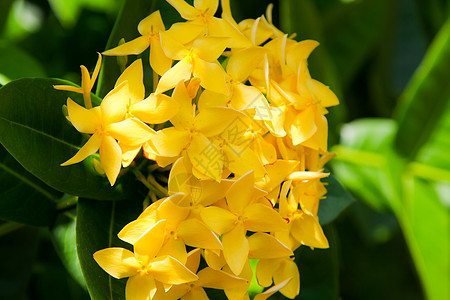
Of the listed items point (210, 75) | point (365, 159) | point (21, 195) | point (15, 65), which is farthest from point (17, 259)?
point (365, 159)

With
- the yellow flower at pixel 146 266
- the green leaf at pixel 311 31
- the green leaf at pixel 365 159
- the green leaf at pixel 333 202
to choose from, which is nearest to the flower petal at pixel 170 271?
the yellow flower at pixel 146 266

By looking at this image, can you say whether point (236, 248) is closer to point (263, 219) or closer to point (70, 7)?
point (263, 219)

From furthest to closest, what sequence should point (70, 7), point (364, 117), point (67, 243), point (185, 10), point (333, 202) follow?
point (364, 117)
point (70, 7)
point (333, 202)
point (67, 243)
point (185, 10)

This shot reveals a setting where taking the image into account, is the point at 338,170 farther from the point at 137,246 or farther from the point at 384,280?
the point at 137,246

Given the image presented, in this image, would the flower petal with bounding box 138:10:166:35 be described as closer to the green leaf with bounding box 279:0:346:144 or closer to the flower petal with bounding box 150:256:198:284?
the flower petal with bounding box 150:256:198:284

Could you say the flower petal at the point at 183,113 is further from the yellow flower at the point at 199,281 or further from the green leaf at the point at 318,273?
the green leaf at the point at 318,273

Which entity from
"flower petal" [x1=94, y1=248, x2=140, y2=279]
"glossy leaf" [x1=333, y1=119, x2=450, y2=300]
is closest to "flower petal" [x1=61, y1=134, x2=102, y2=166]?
"flower petal" [x1=94, y1=248, x2=140, y2=279]
